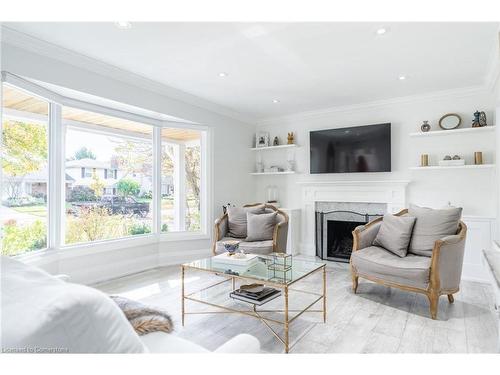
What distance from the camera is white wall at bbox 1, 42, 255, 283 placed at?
2.82 metres

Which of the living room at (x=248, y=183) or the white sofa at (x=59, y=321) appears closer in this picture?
the white sofa at (x=59, y=321)

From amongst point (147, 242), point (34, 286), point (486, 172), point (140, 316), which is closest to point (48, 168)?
point (147, 242)

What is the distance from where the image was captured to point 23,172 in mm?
2936

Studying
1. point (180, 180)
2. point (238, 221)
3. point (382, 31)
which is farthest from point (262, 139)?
point (382, 31)

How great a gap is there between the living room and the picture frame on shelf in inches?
4.7

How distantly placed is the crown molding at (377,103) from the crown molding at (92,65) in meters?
1.31

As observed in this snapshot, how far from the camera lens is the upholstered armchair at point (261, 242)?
3.58m

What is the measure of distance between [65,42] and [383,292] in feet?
12.7

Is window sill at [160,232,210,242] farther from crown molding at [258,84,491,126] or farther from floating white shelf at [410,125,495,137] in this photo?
floating white shelf at [410,125,495,137]

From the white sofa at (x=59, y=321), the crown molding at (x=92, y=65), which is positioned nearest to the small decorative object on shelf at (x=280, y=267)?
the white sofa at (x=59, y=321)

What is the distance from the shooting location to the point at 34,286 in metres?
0.86

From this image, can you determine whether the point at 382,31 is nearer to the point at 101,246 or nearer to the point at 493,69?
the point at 493,69

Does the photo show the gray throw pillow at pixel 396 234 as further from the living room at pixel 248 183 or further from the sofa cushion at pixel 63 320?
the sofa cushion at pixel 63 320
